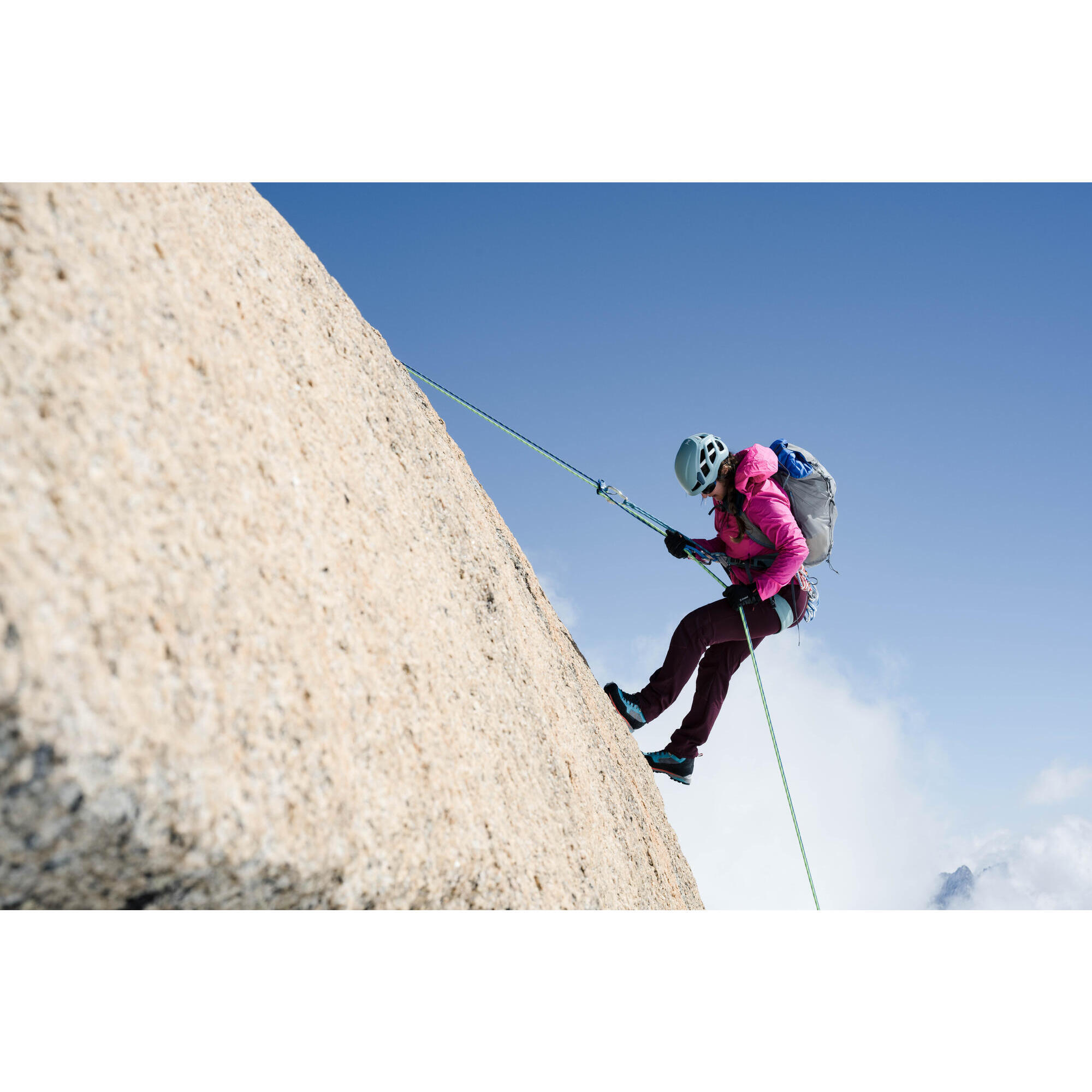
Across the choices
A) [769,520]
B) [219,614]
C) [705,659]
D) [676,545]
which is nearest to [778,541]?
[769,520]

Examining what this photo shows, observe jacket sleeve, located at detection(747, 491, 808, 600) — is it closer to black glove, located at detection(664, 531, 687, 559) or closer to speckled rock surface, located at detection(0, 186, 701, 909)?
black glove, located at detection(664, 531, 687, 559)

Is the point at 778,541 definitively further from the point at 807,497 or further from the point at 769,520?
the point at 807,497

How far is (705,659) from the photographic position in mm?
8258

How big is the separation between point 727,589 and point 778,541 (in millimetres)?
759

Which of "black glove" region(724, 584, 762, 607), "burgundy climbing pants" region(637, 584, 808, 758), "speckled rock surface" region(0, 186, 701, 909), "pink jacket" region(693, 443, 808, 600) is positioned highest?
"pink jacket" region(693, 443, 808, 600)

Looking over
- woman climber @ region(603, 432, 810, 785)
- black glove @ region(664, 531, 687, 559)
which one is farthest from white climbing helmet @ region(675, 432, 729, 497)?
black glove @ region(664, 531, 687, 559)

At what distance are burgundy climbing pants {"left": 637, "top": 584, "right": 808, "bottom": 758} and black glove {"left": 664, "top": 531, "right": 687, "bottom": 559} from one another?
2.31 ft

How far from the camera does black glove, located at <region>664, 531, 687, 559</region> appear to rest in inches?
330

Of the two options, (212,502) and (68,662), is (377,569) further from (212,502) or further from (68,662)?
(68,662)

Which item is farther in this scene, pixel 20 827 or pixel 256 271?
pixel 256 271

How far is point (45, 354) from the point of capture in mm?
2113

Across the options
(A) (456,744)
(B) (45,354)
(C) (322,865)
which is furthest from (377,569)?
(B) (45,354)

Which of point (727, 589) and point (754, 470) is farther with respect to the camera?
point (727, 589)

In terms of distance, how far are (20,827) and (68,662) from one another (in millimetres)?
423
